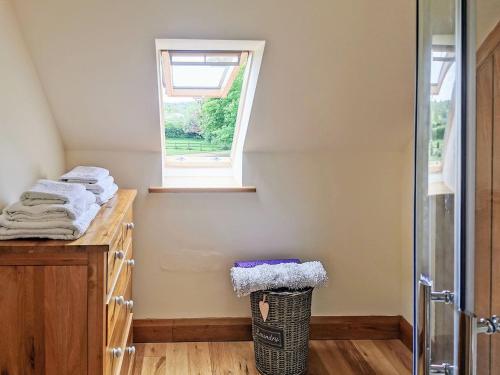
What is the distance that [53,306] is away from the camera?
150 cm

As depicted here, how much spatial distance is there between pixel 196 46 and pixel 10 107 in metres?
0.85

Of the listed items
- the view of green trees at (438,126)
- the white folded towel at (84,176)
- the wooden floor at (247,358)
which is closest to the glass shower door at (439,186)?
the view of green trees at (438,126)

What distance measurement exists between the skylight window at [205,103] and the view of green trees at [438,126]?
1.28m

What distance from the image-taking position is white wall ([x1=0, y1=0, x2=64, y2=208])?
6.31ft

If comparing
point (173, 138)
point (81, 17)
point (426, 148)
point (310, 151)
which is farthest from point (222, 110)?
point (426, 148)

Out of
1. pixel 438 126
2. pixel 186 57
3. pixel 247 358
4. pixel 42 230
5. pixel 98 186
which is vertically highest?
pixel 186 57

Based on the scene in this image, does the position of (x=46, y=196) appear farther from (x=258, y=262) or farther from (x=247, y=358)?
(x=247, y=358)

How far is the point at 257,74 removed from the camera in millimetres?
2420

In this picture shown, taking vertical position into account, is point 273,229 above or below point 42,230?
below

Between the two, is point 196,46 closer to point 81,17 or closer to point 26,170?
point 81,17

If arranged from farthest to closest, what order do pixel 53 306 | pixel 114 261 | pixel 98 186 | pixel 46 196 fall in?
1. pixel 98 186
2. pixel 114 261
3. pixel 46 196
4. pixel 53 306

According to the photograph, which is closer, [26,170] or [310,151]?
[26,170]

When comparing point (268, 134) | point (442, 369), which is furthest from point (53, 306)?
point (268, 134)

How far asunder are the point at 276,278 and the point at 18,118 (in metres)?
1.35
